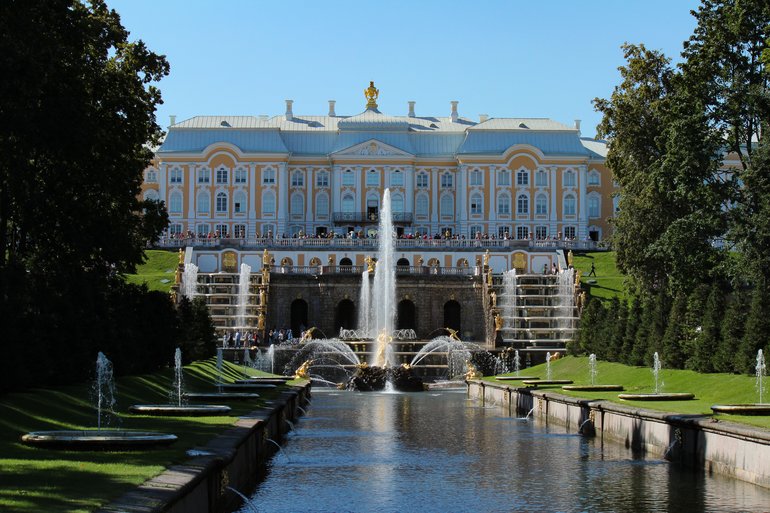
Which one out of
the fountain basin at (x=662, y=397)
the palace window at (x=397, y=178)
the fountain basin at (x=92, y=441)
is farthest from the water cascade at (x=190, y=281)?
the fountain basin at (x=92, y=441)

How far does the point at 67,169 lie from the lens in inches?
1237

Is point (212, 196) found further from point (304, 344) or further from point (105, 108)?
point (105, 108)

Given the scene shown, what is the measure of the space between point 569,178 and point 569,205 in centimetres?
239

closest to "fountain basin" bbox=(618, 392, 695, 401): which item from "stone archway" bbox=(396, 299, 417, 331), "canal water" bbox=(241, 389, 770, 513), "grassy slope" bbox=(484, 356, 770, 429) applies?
"grassy slope" bbox=(484, 356, 770, 429)

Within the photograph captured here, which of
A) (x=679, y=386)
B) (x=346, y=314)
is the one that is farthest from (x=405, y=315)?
(x=679, y=386)

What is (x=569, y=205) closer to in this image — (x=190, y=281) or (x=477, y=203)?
(x=477, y=203)

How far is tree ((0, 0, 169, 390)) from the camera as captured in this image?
24.5m

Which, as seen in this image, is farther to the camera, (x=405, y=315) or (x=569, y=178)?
(x=569, y=178)

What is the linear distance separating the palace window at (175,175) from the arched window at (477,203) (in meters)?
25.6

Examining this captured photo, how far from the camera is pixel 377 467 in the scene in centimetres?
2070

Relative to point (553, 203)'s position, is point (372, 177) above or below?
above

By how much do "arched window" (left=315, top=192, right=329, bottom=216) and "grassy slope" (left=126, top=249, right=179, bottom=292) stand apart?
1932 centimetres

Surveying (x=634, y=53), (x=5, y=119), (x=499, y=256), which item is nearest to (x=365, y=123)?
(x=499, y=256)

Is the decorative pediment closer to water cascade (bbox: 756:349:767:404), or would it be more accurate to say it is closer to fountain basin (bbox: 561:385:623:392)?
fountain basin (bbox: 561:385:623:392)
